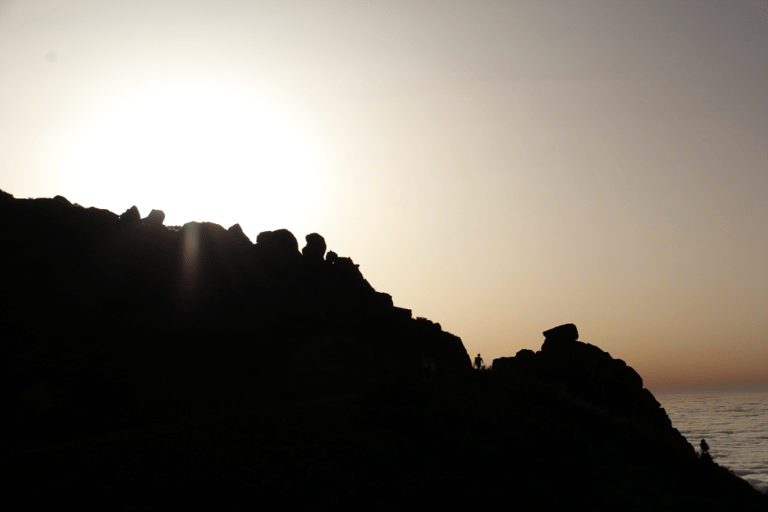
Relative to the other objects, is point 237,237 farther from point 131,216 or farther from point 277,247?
point 131,216

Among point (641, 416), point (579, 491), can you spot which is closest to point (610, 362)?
point (641, 416)

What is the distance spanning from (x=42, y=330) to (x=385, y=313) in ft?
113

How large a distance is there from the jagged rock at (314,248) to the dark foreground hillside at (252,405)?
28.7ft

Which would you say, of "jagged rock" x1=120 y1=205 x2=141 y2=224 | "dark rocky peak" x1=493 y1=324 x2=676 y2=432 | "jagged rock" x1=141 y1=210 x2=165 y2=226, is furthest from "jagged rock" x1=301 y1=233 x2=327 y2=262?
"dark rocky peak" x1=493 y1=324 x2=676 y2=432

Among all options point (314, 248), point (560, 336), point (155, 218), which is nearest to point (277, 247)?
point (314, 248)

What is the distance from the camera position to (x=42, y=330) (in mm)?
30625

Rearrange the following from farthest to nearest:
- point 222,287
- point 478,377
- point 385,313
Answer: point 385,313 → point 222,287 → point 478,377

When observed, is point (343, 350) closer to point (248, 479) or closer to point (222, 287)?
point (222, 287)

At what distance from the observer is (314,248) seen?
6231 centimetres

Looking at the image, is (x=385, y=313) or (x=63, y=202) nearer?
(x=63, y=202)

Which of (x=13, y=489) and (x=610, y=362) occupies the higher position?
(x=610, y=362)

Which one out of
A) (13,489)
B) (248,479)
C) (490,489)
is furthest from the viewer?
(490,489)

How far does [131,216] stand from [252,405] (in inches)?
1465

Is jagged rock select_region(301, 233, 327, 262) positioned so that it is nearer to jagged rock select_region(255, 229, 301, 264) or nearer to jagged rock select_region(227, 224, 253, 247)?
jagged rock select_region(255, 229, 301, 264)
